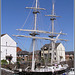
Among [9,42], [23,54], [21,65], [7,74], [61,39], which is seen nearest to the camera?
[7,74]

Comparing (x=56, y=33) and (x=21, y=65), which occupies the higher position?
(x=56, y=33)

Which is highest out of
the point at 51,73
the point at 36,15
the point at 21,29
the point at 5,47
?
the point at 36,15

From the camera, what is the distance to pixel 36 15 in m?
35.0

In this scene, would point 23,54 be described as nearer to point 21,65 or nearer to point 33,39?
point 21,65

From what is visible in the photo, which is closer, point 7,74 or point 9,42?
point 7,74

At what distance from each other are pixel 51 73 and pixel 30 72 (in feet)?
11.9

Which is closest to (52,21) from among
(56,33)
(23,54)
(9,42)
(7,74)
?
(56,33)

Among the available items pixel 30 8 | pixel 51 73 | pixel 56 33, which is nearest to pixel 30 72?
pixel 51 73

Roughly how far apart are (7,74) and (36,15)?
43.7 ft

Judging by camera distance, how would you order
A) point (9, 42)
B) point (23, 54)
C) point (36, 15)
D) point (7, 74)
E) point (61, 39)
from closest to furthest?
point (7, 74)
point (36, 15)
point (9, 42)
point (61, 39)
point (23, 54)

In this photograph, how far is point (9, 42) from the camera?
46.5 m

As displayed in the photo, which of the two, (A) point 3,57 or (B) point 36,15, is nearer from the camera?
(B) point 36,15

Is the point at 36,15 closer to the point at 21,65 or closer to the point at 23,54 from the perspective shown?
the point at 21,65

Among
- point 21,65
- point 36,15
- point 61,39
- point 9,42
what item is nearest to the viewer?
point 36,15
